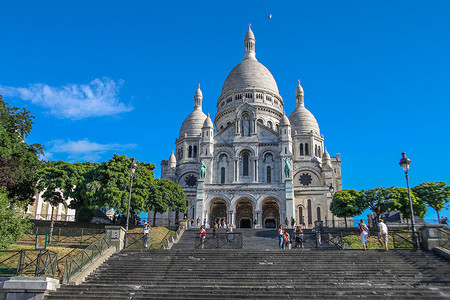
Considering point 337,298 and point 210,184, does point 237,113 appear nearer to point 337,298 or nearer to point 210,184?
point 210,184

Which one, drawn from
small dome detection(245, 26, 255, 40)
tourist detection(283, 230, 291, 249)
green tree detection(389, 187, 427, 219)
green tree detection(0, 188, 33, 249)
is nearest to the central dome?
small dome detection(245, 26, 255, 40)

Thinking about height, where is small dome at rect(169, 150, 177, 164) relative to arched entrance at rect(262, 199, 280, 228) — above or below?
above

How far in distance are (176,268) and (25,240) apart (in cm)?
1603

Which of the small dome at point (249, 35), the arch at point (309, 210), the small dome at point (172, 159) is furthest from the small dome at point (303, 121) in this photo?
the small dome at point (249, 35)

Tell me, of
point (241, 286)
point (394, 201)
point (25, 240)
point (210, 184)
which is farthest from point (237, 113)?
point (241, 286)

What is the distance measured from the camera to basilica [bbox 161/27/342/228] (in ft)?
160

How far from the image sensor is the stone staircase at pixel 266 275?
15.7m

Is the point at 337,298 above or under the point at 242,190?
under

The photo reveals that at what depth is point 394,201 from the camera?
38.6m

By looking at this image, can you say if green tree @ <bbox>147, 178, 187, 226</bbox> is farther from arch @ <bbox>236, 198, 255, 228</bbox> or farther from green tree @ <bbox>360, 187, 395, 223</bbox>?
green tree @ <bbox>360, 187, 395, 223</bbox>

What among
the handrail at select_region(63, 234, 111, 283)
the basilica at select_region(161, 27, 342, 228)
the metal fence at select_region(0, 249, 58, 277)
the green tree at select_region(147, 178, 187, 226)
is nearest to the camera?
the metal fence at select_region(0, 249, 58, 277)

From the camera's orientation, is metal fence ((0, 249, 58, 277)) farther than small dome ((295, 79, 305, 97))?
No

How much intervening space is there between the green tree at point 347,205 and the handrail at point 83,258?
82.7ft

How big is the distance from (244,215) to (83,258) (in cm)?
3512
